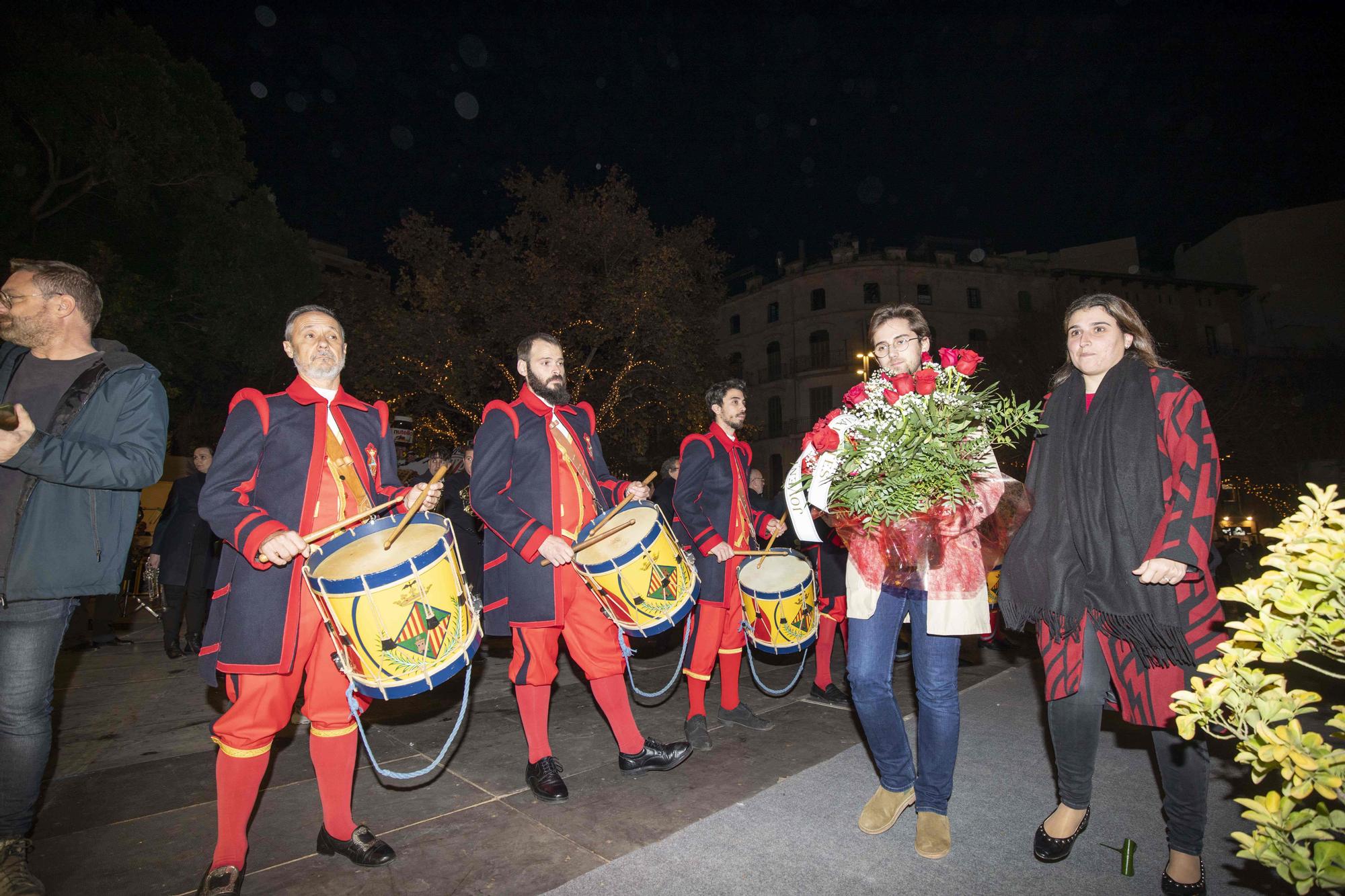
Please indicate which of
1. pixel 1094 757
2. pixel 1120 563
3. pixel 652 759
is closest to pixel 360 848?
pixel 652 759

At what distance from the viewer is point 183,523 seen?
7316 millimetres

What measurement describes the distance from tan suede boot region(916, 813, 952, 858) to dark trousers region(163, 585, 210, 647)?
23.8ft

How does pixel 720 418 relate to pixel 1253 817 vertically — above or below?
above

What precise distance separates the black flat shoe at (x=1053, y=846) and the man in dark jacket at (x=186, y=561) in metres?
7.55

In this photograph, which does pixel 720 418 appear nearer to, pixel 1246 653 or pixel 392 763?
pixel 392 763

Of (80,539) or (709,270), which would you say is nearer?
(80,539)

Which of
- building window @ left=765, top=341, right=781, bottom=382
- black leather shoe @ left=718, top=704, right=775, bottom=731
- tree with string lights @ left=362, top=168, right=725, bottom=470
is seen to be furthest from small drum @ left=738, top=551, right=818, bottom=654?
building window @ left=765, top=341, right=781, bottom=382

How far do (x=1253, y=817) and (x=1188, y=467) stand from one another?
4.88 ft

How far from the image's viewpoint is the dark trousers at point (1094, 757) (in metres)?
2.45

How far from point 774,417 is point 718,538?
37.3 metres

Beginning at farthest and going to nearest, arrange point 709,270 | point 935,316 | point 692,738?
point 935,316
point 709,270
point 692,738

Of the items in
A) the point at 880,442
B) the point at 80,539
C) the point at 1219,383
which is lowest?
the point at 80,539

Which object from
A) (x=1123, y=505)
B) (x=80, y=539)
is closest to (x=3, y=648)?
(x=80, y=539)

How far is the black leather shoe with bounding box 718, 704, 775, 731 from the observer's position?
448cm
